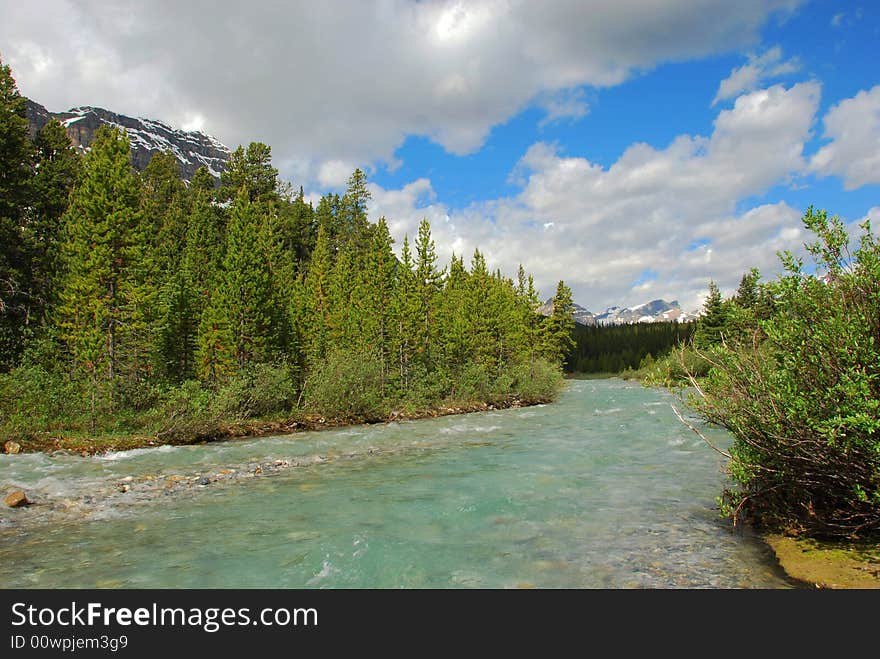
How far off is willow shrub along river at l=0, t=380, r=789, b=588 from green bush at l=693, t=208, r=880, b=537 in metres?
1.27

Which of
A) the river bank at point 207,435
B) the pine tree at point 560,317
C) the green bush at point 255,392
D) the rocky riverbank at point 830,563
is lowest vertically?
the river bank at point 207,435

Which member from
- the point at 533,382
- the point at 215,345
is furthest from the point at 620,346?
the point at 215,345

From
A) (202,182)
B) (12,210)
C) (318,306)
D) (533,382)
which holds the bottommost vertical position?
(533,382)

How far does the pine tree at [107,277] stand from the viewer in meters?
27.6

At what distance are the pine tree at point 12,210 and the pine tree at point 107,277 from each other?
3.15 meters

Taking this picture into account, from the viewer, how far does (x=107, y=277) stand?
28250mm

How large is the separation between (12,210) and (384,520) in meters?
35.3

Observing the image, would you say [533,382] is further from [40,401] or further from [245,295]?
[40,401]

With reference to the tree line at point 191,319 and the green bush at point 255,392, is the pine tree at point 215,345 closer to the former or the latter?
the tree line at point 191,319

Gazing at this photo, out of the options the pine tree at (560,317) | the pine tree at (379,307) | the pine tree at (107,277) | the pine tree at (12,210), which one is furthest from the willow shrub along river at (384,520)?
the pine tree at (560,317)

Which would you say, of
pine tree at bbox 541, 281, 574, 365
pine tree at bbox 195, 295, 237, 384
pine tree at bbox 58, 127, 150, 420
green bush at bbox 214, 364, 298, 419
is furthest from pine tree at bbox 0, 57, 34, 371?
pine tree at bbox 541, 281, 574, 365
